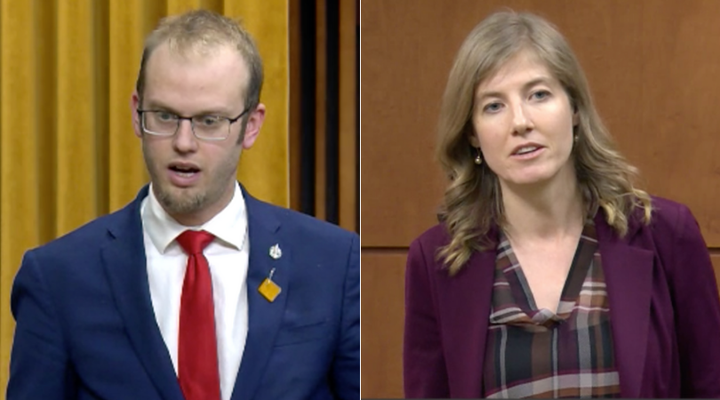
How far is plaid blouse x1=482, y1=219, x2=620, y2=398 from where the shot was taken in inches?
59.2

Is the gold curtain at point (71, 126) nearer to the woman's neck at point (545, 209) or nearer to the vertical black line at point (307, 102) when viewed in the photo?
the vertical black line at point (307, 102)

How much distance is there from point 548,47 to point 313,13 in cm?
60

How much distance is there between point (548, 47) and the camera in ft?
5.00

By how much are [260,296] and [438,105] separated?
0.46m

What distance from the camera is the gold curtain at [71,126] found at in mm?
1919

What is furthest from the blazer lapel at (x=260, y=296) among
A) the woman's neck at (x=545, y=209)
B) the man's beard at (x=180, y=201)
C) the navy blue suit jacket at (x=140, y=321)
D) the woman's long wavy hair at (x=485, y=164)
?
the woman's neck at (x=545, y=209)

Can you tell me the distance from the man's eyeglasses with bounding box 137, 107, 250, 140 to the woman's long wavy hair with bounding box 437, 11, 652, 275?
15.4 inches

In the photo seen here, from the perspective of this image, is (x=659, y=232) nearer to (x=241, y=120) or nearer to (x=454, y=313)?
(x=454, y=313)

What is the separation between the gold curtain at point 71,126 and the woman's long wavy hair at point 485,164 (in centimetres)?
46

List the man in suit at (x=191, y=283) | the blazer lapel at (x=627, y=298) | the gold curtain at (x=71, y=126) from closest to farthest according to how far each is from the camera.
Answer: the blazer lapel at (x=627, y=298) → the man in suit at (x=191, y=283) → the gold curtain at (x=71, y=126)

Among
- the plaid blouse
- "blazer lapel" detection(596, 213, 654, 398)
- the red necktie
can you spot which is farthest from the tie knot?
"blazer lapel" detection(596, 213, 654, 398)

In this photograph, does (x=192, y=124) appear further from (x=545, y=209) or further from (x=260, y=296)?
(x=545, y=209)

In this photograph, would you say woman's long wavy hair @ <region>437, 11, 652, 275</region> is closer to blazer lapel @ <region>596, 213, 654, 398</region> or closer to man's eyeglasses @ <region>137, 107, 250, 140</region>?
blazer lapel @ <region>596, 213, 654, 398</region>

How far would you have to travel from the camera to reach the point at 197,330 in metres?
1.63
